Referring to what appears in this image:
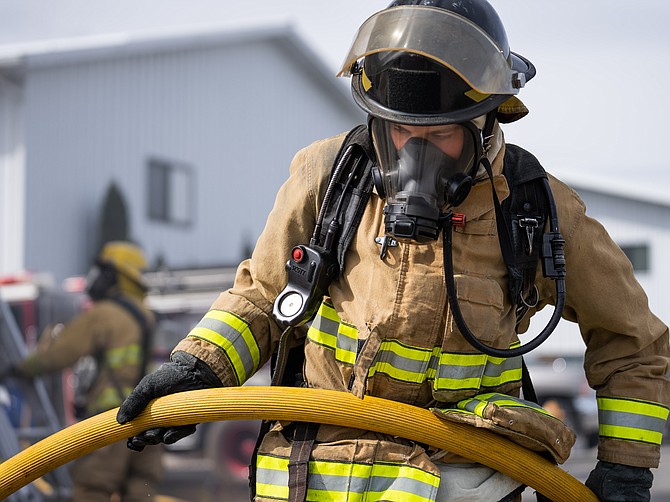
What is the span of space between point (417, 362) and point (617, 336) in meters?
0.59

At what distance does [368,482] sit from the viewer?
2.36 metres

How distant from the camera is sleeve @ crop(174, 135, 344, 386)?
2.52 metres

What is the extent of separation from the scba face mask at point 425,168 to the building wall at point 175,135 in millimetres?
11125

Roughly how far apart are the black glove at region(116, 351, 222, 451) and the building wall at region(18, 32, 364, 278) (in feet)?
35.5

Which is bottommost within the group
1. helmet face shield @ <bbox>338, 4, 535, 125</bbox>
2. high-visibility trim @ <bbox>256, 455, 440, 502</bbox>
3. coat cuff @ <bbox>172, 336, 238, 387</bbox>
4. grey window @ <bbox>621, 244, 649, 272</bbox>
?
grey window @ <bbox>621, 244, 649, 272</bbox>

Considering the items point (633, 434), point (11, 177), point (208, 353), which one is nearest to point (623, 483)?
point (633, 434)

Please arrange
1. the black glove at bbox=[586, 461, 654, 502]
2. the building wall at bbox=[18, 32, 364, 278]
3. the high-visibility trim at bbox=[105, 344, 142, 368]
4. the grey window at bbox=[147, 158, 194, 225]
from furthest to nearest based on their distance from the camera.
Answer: the grey window at bbox=[147, 158, 194, 225]
the building wall at bbox=[18, 32, 364, 278]
the high-visibility trim at bbox=[105, 344, 142, 368]
the black glove at bbox=[586, 461, 654, 502]

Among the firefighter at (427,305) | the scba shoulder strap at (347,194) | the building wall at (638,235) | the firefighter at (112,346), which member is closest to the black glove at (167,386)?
the firefighter at (427,305)

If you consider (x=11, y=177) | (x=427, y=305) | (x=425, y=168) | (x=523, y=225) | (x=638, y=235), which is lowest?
(x=638, y=235)

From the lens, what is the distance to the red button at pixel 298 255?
2.45m

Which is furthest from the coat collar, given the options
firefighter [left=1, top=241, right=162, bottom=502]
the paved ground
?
the paved ground

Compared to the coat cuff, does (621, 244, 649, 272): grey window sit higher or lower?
lower

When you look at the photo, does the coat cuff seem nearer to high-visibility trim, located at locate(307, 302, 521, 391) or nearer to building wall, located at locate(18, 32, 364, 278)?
high-visibility trim, located at locate(307, 302, 521, 391)

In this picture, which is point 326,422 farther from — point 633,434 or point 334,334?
point 633,434
